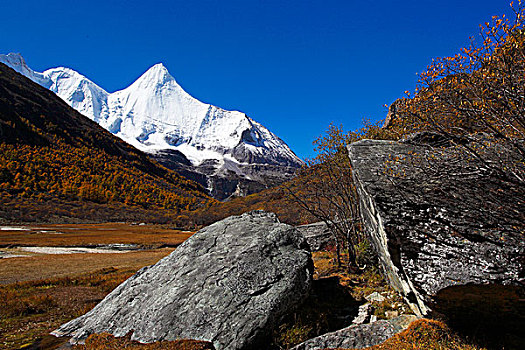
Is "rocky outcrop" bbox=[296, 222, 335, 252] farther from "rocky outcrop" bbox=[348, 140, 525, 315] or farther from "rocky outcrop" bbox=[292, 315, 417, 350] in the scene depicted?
"rocky outcrop" bbox=[292, 315, 417, 350]

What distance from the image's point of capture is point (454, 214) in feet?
24.9

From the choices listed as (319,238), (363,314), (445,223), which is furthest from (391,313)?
(319,238)

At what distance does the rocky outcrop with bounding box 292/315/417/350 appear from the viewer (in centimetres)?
769

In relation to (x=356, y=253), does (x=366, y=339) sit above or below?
below

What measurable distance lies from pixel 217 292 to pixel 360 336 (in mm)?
4852

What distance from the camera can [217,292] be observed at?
31.4ft

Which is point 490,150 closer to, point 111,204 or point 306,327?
point 306,327

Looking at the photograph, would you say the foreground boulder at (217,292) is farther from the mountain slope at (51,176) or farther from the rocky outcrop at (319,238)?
the mountain slope at (51,176)

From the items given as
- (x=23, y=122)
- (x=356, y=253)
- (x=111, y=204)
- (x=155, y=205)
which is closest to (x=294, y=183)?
(x=356, y=253)

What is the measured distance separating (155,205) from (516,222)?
183m

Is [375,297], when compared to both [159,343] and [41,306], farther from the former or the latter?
[41,306]

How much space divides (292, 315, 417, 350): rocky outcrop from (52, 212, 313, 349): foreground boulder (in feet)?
5.33

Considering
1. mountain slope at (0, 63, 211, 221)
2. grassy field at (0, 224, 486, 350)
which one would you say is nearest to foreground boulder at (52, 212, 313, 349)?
grassy field at (0, 224, 486, 350)

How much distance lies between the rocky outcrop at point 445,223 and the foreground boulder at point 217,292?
425 centimetres
